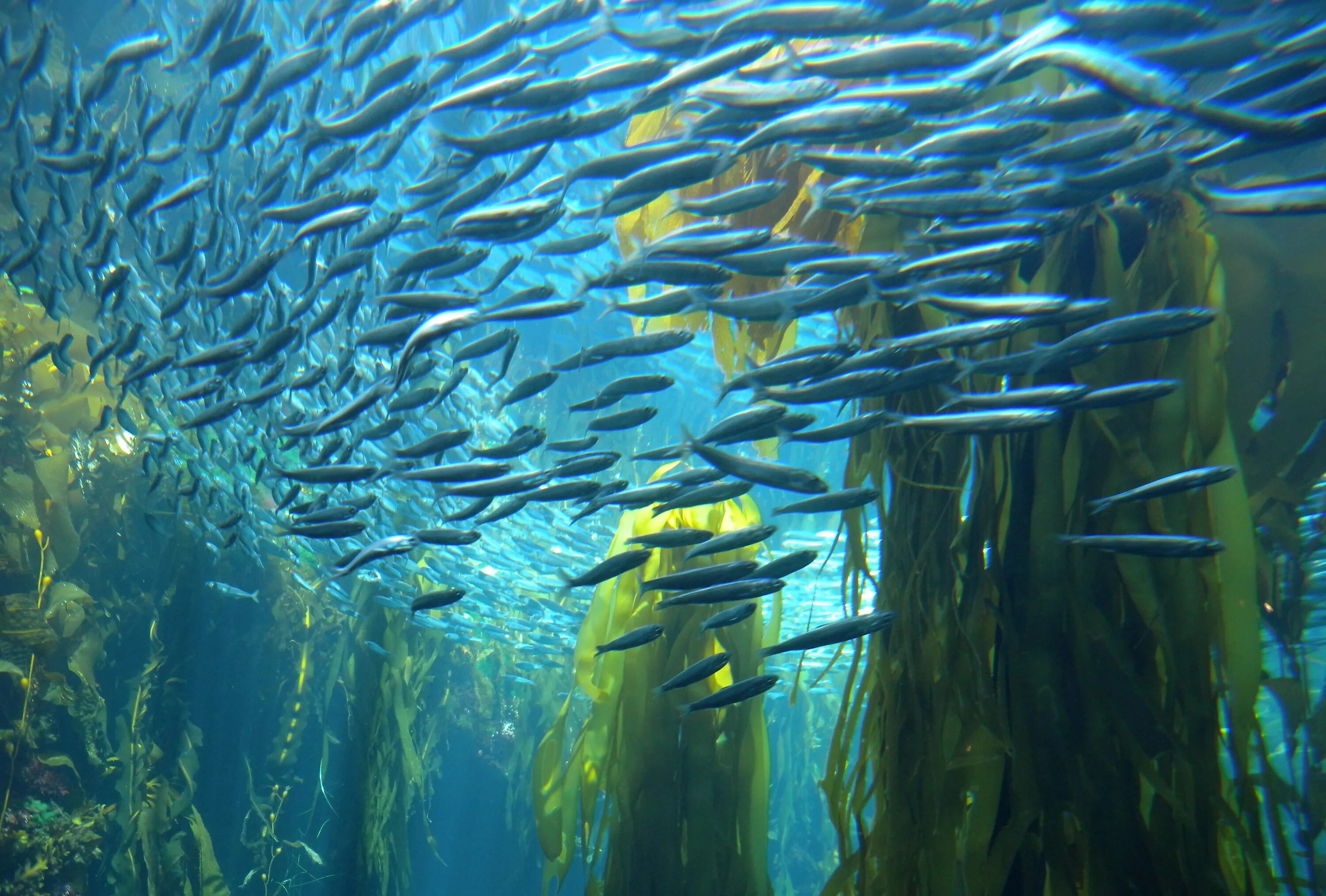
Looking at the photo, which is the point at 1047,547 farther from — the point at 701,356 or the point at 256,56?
the point at 701,356

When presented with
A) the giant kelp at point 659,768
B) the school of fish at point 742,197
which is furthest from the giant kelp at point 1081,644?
the giant kelp at point 659,768

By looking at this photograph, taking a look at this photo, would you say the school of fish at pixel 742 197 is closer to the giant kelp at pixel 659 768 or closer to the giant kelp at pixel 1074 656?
the giant kelp at pixel 1074 656

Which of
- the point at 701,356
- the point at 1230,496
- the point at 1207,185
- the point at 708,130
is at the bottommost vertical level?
the point at 1230,496

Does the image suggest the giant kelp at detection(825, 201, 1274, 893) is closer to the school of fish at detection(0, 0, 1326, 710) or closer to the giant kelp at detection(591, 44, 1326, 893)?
the giant kelp at detection(591, 44, 1326, 893)

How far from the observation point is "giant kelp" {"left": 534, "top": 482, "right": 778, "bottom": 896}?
13.1 feet

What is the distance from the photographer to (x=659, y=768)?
13.5 feet

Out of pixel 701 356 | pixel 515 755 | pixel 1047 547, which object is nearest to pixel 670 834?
pixel 1047 547

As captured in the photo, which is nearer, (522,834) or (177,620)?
(177,620)

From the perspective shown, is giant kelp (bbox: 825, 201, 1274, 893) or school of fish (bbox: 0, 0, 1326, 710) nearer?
giant kelp (bbox: 825, 201, 1274, 893)

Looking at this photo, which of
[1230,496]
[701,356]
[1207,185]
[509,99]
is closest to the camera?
[1230,496]

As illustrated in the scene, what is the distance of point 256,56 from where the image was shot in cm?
400

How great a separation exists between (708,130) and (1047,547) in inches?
95.2

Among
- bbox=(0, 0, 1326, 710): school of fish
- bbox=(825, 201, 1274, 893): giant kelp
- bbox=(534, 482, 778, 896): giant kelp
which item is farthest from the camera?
bbox=(534, 482, 778, 896): giant kelp

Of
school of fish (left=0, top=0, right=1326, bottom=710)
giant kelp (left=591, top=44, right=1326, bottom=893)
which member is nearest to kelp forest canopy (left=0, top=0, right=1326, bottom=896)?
giant kelp (left=591, top=44, right=1326, bottom=893)
